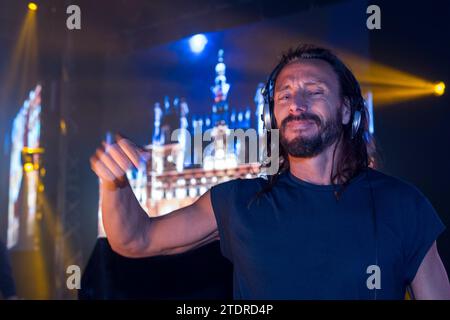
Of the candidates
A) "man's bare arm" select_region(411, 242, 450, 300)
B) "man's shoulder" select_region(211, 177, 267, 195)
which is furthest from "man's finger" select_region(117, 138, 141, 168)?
"man's bare arm" select_region(411, 242, 450, 300)

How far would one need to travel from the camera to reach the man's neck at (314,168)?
134cm

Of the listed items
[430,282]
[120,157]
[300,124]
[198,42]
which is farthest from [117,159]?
[198,42]

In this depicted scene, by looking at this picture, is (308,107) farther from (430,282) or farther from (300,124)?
(430,282)

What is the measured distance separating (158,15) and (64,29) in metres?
1.03

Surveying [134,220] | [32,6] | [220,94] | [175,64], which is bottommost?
[134,220]

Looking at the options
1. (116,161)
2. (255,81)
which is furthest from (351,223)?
(255,81)

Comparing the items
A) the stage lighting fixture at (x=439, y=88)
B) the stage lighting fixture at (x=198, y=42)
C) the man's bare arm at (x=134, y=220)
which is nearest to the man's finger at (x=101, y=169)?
the man's bare arm at (x=134, y=220)

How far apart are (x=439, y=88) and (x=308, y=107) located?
234 cm

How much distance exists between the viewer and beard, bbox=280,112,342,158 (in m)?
1.29

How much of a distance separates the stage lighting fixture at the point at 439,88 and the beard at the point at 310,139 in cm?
226

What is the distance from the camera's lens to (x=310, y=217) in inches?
47.4

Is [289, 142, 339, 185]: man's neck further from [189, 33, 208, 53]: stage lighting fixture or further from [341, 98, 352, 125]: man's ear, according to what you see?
[189, 33, 208, 53]: stage lighting fixture
